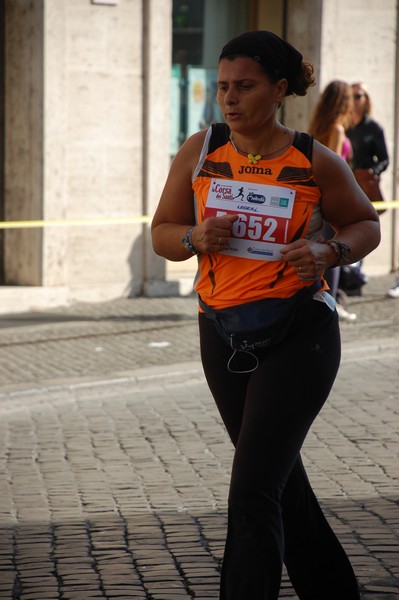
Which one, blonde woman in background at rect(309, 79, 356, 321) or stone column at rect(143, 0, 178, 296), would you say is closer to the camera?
blonde woman in background at rect(309, 79, 356, 321)

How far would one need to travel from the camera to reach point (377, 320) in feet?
37.4

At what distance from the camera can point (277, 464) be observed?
362 centimetres

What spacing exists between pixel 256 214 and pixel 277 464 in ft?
2.39

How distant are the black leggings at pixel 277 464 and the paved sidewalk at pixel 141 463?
1.94 ft

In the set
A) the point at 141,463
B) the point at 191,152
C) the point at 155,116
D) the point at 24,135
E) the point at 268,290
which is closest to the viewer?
the point at 268,290

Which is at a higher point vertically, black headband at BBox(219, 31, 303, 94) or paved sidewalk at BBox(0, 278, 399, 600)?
black headband at BBox(219, 31, 303, 94)

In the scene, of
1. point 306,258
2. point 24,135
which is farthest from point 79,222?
point 306,258

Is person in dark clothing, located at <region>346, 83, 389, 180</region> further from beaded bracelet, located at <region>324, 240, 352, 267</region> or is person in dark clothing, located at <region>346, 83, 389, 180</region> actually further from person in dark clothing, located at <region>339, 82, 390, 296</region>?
beaded bracelet, located at <region>324, 240, 352, 267</region>


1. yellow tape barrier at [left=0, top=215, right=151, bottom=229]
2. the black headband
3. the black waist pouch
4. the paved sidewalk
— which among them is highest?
the black headband

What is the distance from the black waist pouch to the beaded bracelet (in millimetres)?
137

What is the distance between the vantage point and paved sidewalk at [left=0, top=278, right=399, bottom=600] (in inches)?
187

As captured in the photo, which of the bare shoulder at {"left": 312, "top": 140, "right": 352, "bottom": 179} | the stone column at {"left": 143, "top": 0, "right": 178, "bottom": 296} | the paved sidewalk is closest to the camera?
the bare shoulder at {"left": 312, "top": 140, "right": 352, "bottom": 179}

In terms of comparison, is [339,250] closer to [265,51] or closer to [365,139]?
[265,51]

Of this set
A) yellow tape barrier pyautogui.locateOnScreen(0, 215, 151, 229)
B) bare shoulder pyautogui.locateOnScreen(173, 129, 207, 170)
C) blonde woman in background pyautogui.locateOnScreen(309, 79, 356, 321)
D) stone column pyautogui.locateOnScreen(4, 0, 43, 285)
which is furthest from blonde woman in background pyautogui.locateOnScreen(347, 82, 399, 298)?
bare shoulder pyautogui.locateOnScreen(173, 129, 207, 170)
